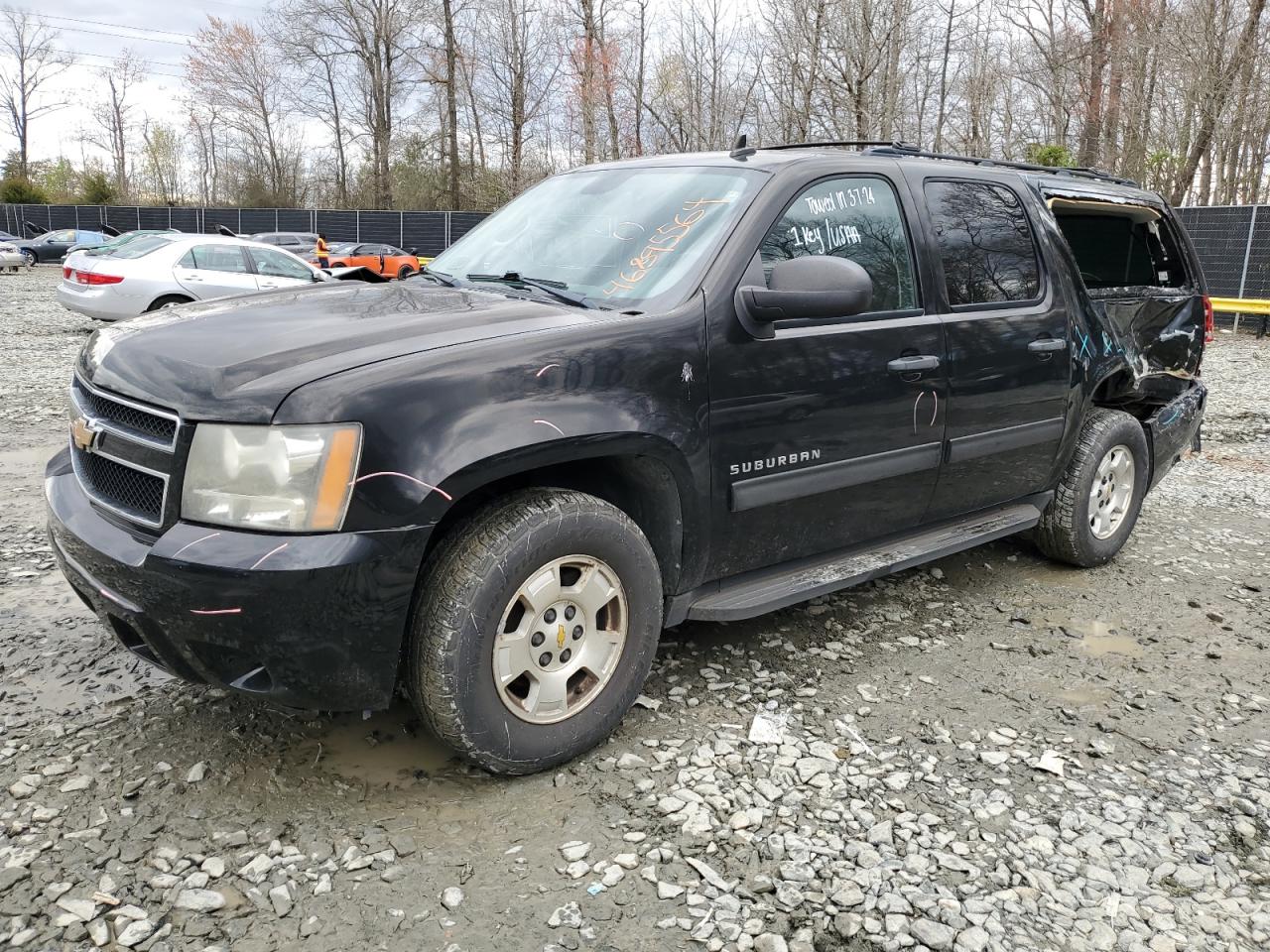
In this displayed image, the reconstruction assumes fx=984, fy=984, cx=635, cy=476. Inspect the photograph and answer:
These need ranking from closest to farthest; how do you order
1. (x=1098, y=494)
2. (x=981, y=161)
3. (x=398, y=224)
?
(x=981, y=161)
(x=1098, y=494)
(x=398, y=224)

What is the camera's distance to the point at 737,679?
3.68 m

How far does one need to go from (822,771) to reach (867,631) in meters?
1.22

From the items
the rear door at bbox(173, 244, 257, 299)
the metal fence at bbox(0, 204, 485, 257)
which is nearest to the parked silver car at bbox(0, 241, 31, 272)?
the metal fence at bbox(0, 204, 485, 257)

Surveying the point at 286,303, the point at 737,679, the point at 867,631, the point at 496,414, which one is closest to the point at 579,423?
the point at 496,414

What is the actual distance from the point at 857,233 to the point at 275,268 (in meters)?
11.7

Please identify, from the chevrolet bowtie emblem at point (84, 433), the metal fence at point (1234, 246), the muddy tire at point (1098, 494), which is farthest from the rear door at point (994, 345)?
the metal fence at point (1234, 246)

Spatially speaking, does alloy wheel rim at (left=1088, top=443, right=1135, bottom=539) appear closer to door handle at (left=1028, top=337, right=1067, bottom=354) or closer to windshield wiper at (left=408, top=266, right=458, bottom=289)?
door handle at (left=1028, top=337, right=1067, bottom=354)

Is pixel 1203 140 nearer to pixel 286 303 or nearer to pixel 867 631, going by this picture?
pixel 867 631

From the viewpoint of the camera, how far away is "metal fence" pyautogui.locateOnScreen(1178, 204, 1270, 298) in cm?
1770

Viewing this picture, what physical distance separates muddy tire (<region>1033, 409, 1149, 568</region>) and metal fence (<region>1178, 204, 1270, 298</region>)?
1493cm

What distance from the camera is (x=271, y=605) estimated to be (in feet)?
7.91

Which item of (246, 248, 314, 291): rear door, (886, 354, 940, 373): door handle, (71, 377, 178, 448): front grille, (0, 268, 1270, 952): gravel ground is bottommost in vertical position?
(0, 268, 1270, 952): gravel ground

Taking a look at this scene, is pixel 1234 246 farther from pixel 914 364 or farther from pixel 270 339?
pixel 270 339

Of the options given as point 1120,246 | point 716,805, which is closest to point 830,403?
point 716,805
